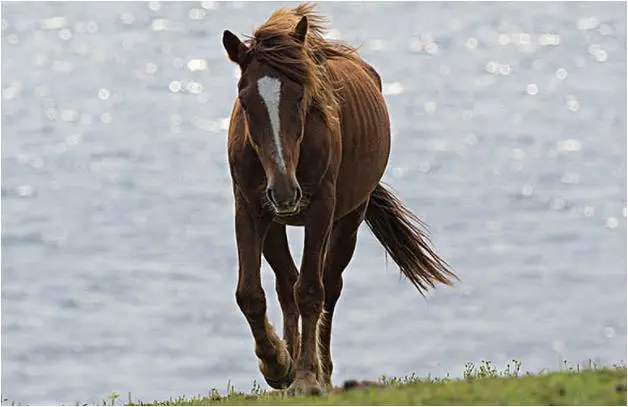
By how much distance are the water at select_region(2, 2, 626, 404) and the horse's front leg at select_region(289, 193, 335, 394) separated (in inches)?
496

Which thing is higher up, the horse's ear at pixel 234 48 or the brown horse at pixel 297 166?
the horse's ear at pixel 234 48

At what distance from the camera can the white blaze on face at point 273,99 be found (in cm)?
1045

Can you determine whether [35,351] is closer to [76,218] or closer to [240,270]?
[76,218]

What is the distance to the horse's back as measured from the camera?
11.9 meters

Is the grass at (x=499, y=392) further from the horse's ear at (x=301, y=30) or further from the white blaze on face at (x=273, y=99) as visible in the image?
the horse's ear at (x=301, y=30)

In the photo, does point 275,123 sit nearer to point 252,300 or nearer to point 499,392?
point 252,300

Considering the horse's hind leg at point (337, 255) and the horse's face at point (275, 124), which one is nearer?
the horse's face at point (275, 124)

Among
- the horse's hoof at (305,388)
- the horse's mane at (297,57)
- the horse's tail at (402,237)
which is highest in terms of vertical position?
the horse's mane at (297,57)

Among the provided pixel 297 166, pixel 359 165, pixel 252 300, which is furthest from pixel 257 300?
pixel 359 165

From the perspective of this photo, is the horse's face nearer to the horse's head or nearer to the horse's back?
the horse's head

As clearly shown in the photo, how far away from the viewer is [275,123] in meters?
10.5

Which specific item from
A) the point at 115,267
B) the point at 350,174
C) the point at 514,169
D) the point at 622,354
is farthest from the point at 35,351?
the point at 350,174

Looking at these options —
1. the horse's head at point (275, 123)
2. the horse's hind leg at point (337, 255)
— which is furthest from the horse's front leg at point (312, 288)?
the horse's hind leg at point (337, 255)

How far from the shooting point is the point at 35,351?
2980cm
